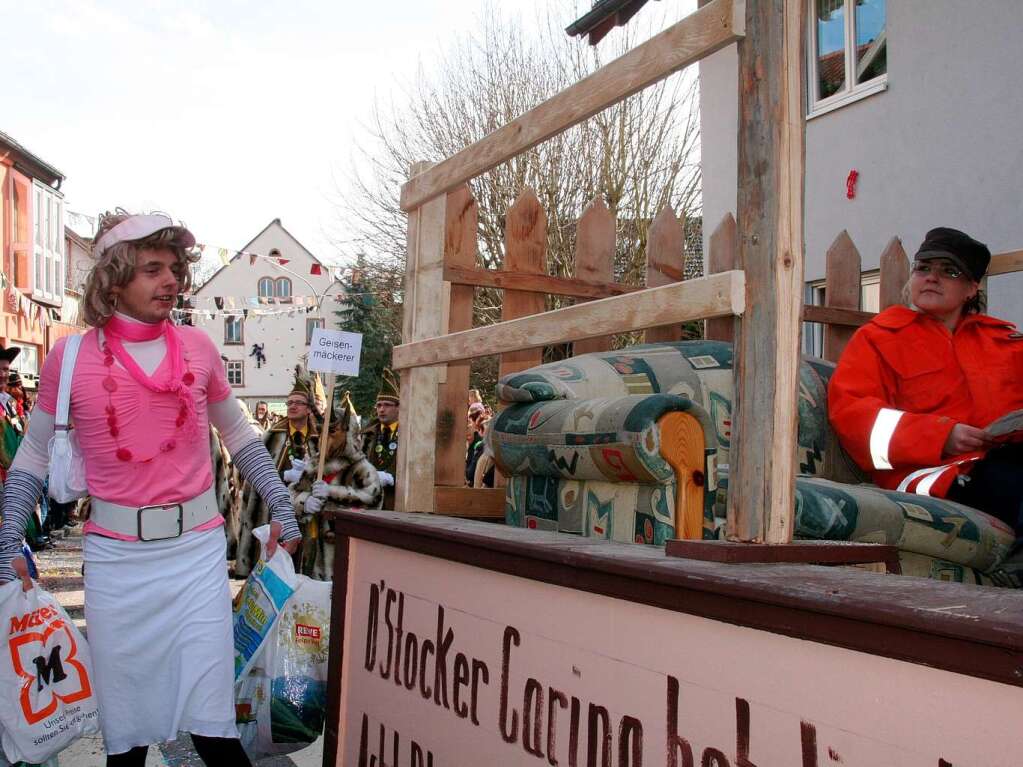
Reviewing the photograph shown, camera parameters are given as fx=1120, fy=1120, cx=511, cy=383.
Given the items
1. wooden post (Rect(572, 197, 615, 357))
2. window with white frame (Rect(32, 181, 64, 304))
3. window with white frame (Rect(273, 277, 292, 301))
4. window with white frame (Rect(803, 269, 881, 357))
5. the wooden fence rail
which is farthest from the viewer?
window with white frame (Rect(273, 277, 292, 301))

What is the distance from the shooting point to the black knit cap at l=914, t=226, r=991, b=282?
3518mm

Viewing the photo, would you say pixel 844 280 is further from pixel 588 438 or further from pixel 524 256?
pixel 588 438

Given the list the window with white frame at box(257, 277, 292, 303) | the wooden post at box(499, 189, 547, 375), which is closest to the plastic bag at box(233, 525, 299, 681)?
the wooden post at box(499, 189, 547, 375)

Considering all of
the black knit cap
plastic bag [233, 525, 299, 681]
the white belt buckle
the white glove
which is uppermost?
the black knit cap

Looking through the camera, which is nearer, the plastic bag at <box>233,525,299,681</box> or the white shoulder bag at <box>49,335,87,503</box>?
the white shoulder bag at <box>49,335,87,503</box>

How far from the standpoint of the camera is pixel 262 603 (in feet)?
11.2

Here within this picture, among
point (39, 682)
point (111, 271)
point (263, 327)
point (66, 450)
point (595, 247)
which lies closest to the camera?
point (66, 450)

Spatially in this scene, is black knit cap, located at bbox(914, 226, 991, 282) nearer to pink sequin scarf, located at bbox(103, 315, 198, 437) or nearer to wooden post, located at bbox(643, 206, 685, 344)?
wooden post, located at bbox(643, 206, 685, 344)

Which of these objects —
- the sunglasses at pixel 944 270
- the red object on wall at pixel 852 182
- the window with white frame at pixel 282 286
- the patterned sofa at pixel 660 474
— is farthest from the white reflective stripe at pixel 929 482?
the window with white frame at pixel 282 286

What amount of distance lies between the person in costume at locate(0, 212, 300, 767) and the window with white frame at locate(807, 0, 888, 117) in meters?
7.76

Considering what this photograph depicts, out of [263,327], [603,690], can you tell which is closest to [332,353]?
[603,690]

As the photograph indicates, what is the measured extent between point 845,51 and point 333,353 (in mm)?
5998

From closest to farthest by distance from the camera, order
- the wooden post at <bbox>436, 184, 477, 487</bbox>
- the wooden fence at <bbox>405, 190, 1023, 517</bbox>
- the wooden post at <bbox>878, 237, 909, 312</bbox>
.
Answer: the wooden fence at <bbox>405, 190, 1023, 517</bbox> < the wooden post at <bbox>436, 184, 477, 487</bbox> < the wooden post at <bbox>878, 237, 909, 312</bbox>

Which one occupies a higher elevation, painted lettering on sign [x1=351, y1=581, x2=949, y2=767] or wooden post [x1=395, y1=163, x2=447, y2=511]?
wooden post [x1=395, y1=163, x2=447, y2=511]
